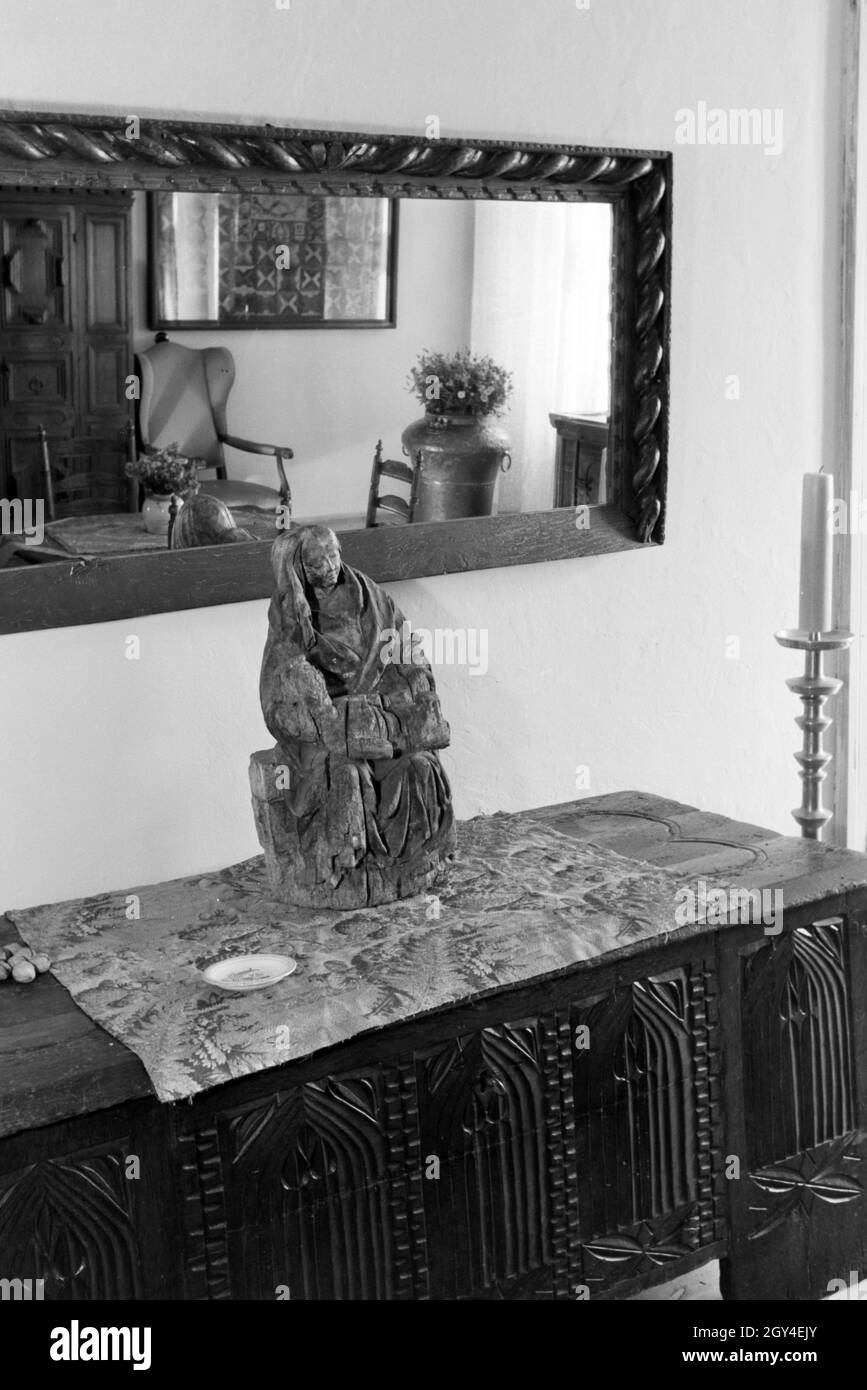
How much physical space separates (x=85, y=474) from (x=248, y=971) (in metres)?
0.88

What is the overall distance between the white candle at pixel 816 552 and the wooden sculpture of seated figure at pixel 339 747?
88cm

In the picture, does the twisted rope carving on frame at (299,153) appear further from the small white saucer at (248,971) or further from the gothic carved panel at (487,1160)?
the gothic carved panel at (487,1160)

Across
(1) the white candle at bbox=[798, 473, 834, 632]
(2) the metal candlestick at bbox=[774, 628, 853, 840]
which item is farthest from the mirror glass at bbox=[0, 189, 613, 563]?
(2) the metal candlestick at bbox=[774, 628, 853, 840]

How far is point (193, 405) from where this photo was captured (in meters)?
2.86

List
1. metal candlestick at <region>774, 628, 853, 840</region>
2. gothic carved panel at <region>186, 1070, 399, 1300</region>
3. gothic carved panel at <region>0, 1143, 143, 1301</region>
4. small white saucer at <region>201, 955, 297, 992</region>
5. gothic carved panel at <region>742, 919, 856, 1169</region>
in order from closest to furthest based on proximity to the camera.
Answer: gothic carved panel at <region>0, 1143, 143, 1301</region> → gothic carved panel at <region>186, 1070, 399, 1300</region> → small white saucer at <region>201, 955, 297, 992</region> → gothic carved panel at <region>742, 919, 856, 1169</region> → metal candlestick at <region>774, 628, 853, 840</region>

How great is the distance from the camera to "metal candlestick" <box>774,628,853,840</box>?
324 centimetres

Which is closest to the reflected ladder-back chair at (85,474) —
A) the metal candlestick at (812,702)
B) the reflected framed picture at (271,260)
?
the reflected framed picture at (271,260)

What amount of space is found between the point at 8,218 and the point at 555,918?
56.6 inches

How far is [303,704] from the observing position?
2723 millimetres

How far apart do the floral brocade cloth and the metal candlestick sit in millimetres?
457

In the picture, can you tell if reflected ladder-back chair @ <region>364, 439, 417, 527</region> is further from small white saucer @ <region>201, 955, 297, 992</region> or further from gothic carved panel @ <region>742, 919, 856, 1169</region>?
gothic carved panel @ <region>742, 919, 856, 1169</region>

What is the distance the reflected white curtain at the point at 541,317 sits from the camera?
3209 mm

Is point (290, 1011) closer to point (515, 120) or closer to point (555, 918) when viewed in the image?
point (555, 918)
